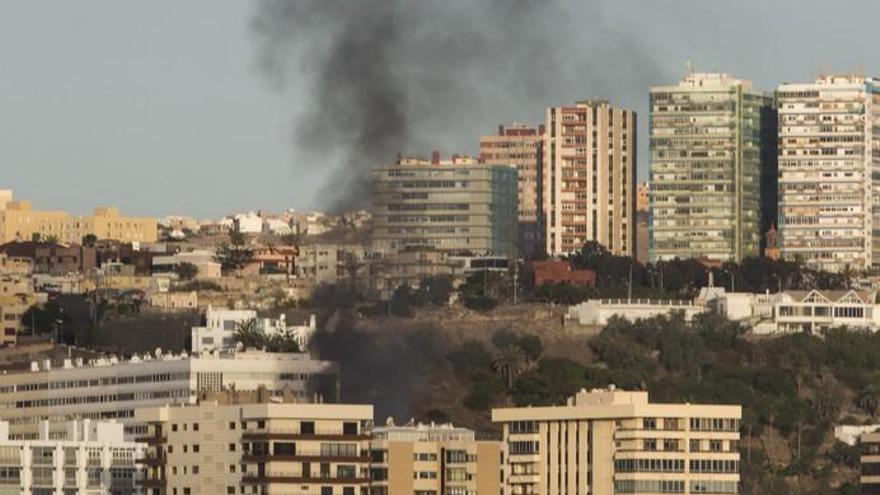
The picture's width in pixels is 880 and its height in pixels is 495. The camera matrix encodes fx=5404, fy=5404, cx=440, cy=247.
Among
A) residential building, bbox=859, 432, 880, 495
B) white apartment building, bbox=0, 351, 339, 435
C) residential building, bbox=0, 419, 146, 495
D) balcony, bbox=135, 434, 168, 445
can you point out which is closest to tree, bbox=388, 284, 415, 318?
white apartment building, bbox=0, 351, 339, 435

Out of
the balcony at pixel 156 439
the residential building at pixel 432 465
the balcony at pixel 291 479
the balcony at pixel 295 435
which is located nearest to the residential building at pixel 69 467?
the balcony at pixel 156 439

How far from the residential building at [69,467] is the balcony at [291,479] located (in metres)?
12.0

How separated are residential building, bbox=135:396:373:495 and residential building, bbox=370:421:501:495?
1.97 m

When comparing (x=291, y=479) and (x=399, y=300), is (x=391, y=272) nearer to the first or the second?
(x=399, y=300)

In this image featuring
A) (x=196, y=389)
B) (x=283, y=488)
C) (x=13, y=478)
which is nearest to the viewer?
(x=283, y=488)

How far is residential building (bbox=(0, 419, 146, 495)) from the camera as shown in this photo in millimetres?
160125

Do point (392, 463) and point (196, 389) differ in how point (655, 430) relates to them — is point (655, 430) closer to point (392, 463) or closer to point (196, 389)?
point (392, 463)

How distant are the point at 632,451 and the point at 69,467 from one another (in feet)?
66.7

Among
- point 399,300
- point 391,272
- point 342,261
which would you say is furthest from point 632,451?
point 399,300

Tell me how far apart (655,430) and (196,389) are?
40886mm

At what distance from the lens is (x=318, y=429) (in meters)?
148

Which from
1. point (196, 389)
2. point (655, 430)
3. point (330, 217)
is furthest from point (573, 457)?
point (196, 389)

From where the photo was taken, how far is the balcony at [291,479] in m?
147

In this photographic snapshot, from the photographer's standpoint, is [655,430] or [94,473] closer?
[655,430]
